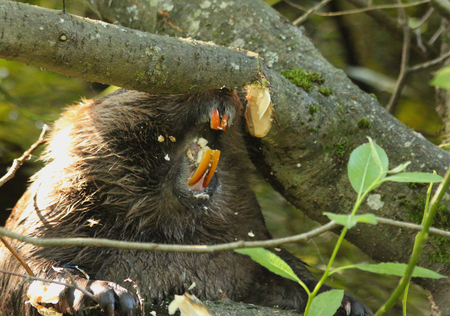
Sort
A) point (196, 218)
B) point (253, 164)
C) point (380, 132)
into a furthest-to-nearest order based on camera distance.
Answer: point (253, 164) < point (196, 218) < point (380, 132)

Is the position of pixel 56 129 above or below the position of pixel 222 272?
above

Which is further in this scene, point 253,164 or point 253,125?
point 253,164

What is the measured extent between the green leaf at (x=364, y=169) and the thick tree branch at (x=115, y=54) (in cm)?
69

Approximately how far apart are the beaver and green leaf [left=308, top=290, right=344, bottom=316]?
94cm

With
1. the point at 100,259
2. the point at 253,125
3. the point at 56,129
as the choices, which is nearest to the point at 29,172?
the point at 56,129

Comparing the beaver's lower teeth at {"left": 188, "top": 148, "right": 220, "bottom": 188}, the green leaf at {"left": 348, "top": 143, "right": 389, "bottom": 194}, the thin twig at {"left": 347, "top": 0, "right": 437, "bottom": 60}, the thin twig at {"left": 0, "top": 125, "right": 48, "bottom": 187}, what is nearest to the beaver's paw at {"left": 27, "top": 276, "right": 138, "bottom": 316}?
the thin twig at {"left": 0, "top": 125, "right": 48, "bottom": 187}

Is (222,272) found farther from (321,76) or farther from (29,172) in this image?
(29,172)

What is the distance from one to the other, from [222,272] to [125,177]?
694mm

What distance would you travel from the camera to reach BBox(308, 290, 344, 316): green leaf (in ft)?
3.98

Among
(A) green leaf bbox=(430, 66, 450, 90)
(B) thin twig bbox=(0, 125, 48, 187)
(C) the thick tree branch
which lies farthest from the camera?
(B) thin twig bbox=(0, 125, 48, 187)

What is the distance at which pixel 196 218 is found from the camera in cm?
224

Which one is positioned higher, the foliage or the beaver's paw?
the foliage

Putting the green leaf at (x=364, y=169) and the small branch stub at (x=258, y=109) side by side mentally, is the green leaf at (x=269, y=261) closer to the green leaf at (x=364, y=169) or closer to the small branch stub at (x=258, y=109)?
the green leaf at (x=364, y=169)

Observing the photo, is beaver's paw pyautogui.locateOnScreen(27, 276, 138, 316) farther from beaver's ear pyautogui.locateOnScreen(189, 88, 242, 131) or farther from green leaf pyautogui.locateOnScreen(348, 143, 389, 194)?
green leaf pyautogui.locateOnScreen(348, 143, 389, 194)
